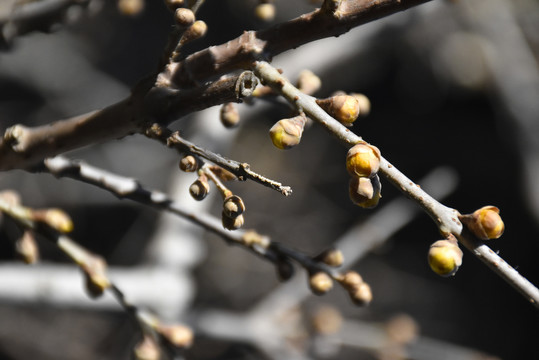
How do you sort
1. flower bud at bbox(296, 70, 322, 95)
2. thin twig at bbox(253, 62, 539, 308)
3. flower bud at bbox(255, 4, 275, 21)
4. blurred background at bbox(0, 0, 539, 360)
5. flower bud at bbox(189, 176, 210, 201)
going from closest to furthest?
1. thin twig at bbox(253, 62, 539, 308)
2. flower bud at bbox(189, 176, 210, 201)
3. flower bud at bbox(296, 70, 322, 95)
4. flower bud at bbox(255, 4, 275, 21)
5. blurred background at bbox(0, 0, 539, 360)

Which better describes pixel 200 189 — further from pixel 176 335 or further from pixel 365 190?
pixel 176 335

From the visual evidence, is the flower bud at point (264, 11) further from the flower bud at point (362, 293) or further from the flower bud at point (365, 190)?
the flower bud at point (362, 293)

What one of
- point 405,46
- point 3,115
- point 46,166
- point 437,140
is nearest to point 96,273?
point 46,166

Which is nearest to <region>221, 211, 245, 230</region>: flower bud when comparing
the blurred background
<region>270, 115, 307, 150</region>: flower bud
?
<region>270, 115, 307, 150</region>: flower bud

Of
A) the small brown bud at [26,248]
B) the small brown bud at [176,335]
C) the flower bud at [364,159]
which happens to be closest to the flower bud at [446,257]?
the flower bud at [364,159]

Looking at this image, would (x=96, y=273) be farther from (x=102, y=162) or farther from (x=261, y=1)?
(x=102, y=162)

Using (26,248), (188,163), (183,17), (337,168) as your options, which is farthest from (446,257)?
(337,168)

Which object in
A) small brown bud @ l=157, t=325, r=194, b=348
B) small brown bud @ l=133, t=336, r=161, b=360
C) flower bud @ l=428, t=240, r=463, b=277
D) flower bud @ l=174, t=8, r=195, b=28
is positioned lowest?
small brown bud @ l=133, t=336, r=161, b=360

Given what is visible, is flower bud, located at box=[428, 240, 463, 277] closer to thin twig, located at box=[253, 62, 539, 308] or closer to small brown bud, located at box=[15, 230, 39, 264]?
thin twig, located at box=[253, 62, 539, 308]
